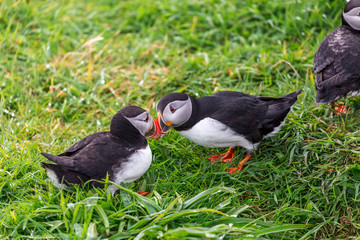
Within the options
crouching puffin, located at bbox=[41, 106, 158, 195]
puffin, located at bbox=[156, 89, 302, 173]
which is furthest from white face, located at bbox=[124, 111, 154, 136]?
puffin, located at bbox=[156, 89, 302, 173]

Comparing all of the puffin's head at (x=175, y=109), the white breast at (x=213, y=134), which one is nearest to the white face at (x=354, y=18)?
the white breast at (x=213, y=134)

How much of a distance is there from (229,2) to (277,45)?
1300 millimetres

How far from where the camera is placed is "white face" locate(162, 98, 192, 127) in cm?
416

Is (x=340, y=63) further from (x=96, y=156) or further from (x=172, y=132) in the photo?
(x=96, y=156)

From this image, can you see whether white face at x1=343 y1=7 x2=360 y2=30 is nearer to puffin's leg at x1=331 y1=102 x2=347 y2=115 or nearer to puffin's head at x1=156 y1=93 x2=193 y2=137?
puffin's leg at x1=331 y1=102 x2=347 y2=115

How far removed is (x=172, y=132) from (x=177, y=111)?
673mm

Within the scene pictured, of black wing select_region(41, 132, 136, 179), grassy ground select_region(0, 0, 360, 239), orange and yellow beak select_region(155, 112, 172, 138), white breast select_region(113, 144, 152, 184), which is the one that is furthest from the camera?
orange and yellow beak select_region(155, 112, 172, 138)

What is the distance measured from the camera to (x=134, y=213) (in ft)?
12.0

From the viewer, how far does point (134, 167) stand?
12.9 feet

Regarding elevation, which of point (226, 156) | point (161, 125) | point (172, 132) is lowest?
point (226, 156)

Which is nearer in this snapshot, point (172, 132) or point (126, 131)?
point (126, 131)

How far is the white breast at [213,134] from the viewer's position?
4.13m

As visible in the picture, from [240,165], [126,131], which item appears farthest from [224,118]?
[126,131]

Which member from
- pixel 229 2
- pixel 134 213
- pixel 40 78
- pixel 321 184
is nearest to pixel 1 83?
pixel 40 78
